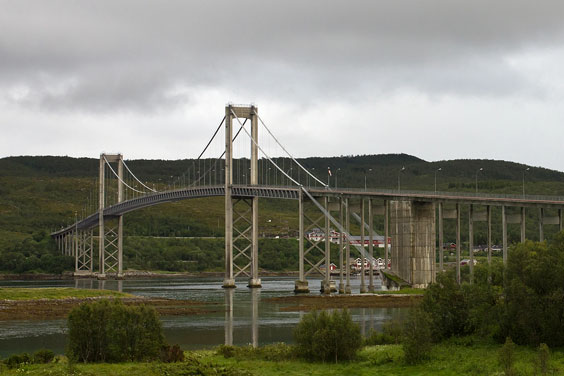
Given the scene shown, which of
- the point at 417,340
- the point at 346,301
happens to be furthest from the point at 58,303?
the point at 417,340

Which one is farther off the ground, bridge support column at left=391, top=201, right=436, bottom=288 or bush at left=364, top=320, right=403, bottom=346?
bridge support column at left=391, top=201, right=436, bottom=288

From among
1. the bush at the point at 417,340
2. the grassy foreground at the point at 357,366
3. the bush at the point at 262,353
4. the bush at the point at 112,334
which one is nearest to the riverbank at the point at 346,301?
the bush at the point at 262,353

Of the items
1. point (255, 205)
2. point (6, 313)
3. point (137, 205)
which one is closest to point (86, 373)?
point (6, 313)

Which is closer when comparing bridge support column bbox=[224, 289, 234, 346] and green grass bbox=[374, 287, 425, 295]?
bridge support column bbox=[224, 289, 234, 346]

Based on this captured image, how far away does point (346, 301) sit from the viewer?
8475 cm

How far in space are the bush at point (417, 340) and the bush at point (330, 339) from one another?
2.40 metres

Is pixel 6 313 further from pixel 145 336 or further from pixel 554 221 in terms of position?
pixel 554 221

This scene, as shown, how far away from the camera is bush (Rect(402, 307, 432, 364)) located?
138ft

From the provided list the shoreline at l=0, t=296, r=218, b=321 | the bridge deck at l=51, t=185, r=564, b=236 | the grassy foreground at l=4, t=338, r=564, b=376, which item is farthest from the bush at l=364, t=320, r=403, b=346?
the bridge deck at l=51, t=185, r=564, b=236

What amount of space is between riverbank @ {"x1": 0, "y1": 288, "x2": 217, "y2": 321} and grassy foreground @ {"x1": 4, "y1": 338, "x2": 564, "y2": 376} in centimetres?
3389

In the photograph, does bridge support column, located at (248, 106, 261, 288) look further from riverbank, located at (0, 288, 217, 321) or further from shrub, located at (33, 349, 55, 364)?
shrub, located at (33, 349, 55, 364)

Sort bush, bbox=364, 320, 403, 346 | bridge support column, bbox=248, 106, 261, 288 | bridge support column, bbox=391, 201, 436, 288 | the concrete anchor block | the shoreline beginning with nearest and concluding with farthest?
bush, bbox=364, 320, 403, 346, the shoreline, bridge support column, bbox=391, 201, 436, 288, the concrete anchor block, bridge support column, bbox=248, 106, 261, 288

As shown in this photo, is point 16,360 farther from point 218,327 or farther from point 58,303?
point 58,303

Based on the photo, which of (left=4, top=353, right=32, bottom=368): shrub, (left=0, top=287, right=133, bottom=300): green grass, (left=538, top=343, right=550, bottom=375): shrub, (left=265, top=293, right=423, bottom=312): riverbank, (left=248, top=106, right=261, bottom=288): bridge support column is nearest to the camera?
(left=538, top=343, right=550, bottom=375): shrub
